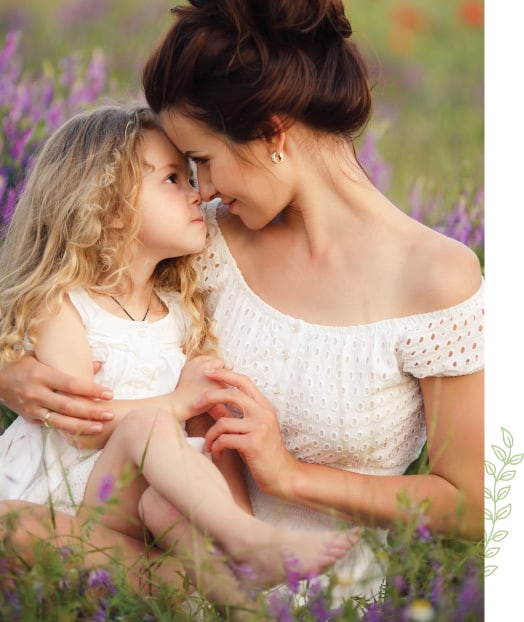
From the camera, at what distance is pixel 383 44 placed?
2666 mm

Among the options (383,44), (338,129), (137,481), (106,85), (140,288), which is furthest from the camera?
(106,85)

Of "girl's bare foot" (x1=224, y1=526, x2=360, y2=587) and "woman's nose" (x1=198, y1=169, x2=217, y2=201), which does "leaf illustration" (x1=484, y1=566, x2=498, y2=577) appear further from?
"woman's nose" (x1=198, y1=169, x2=217, y2=201)

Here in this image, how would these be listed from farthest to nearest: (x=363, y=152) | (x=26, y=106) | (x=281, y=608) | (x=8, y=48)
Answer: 1. (x=363, y=152)
2. (x=26, y=106)
3. (x=8, y=48)
4. (x=281, y=608)

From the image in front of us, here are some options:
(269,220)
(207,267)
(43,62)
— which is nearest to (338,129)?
(269,220)

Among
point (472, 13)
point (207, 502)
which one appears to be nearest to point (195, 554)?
point (207, 502)

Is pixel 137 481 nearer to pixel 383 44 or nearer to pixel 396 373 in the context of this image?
pixel 396 373

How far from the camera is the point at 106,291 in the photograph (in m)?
2.09

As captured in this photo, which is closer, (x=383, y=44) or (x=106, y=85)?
(x=383, y=44)

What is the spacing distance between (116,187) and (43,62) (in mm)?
1223

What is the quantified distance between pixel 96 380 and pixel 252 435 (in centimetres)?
40

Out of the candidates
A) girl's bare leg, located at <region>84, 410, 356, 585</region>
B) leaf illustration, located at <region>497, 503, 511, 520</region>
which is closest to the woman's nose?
girl's bare leg, located at <region>84, 410, 356, 585</region>

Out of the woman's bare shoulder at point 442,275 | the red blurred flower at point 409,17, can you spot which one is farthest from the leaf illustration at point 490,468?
the red blurred flower at point 409,17

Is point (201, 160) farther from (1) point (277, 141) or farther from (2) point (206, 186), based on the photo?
(1) point (277, 141)

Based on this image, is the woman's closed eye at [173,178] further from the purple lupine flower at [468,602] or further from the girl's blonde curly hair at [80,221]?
the purple lupine flower at [468,602]
